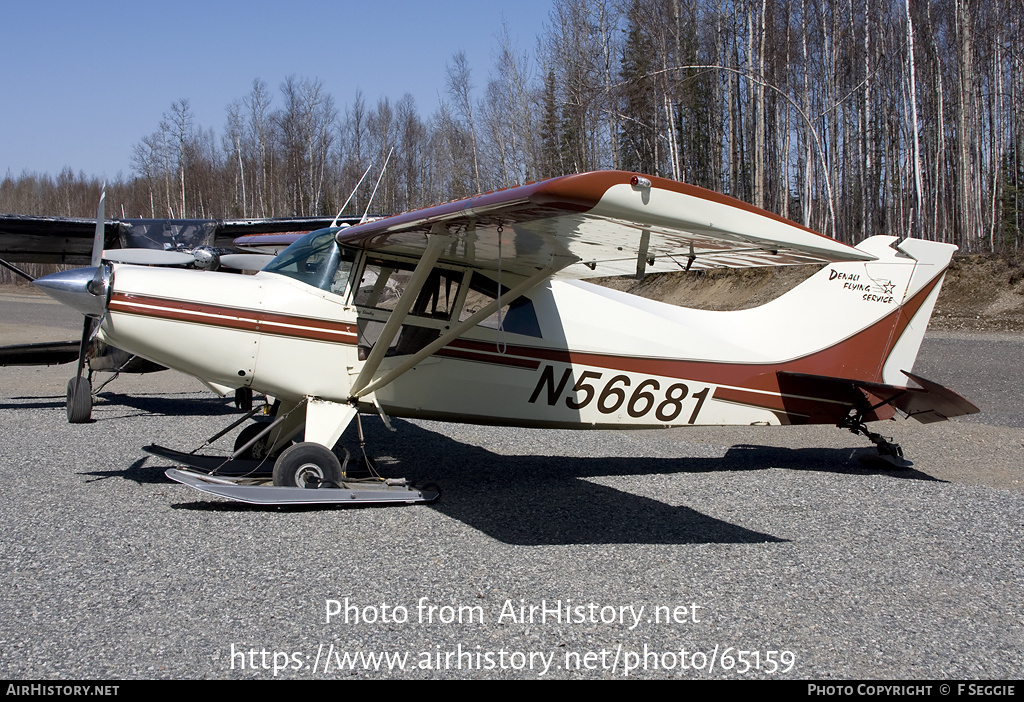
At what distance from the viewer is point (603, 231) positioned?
199 inches

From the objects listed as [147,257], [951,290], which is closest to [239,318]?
[147,257]

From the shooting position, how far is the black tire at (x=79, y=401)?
1026cm

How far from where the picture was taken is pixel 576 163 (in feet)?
109

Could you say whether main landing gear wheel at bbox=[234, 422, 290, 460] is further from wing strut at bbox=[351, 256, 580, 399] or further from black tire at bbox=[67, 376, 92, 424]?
black tire at bbox=[67, 376, 92, 424]

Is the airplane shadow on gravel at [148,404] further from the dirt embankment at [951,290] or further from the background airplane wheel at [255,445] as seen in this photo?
the dirt embankment at [951,290]

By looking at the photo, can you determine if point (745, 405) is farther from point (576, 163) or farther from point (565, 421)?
point (576, 163)

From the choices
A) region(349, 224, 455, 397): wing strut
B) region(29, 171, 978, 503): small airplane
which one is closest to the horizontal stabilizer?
region(29, 171, 978, 503): small airplane

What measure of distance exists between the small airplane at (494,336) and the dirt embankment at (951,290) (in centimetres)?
1054

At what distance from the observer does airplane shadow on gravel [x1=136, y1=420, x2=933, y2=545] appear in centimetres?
559

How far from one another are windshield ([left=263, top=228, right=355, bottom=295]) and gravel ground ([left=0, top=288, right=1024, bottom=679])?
1997 millimetres

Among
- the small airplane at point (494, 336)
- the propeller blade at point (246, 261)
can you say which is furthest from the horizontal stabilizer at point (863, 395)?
the propeller blade at point (246, 261)

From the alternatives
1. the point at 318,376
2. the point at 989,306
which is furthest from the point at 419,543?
the point at 989,306

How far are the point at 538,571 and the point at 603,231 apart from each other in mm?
2254
